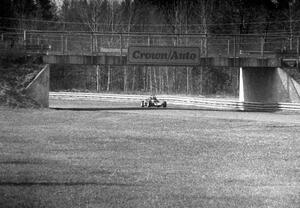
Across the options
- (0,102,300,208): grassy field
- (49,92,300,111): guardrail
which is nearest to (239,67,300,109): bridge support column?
(49,92,300,111): guardrail

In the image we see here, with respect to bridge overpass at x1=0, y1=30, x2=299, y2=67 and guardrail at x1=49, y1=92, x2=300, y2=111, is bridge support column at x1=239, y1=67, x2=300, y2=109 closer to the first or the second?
guardrail at x1=49, y1=92, x2=300, y2=111

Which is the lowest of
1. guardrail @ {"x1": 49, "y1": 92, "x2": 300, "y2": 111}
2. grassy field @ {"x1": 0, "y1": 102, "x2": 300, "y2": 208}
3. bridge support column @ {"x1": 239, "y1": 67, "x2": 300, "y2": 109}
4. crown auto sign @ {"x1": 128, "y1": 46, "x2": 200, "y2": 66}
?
grassy field @ {"x1": 0, "y1": 102, "x2": 300, "y2": 208}

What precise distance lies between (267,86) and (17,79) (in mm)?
15611

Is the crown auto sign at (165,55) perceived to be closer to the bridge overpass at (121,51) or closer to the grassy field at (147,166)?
the bridge overpass at (121,51)

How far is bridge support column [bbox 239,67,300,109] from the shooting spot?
4106 centimetres

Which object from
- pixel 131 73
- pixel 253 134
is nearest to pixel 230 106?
pixel 253 134

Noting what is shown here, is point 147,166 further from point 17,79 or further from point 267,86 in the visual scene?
point 267,86

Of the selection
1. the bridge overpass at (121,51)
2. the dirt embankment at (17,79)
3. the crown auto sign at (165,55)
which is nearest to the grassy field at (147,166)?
the dirt embankment at (17,79)

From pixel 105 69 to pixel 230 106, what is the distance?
33662mm

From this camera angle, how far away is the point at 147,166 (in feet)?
44.5

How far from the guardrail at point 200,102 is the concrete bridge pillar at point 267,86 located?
31.0 inches

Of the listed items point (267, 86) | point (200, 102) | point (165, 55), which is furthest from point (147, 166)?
point (200, 102)

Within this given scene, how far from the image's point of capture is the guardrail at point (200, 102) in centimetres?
4128

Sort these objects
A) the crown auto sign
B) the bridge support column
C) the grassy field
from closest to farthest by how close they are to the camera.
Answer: the grassy field → the bridge support column → the crown auto sign
